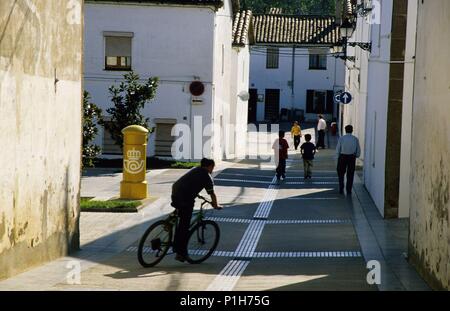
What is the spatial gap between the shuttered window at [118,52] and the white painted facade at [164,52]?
0.20 m

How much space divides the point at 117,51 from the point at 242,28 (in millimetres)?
13072

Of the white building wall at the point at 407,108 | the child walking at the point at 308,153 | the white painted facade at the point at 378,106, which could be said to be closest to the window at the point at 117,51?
the child walking at the point at 308,153

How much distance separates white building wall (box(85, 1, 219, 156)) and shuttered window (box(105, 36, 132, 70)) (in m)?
0.20

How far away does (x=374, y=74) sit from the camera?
2245 cm

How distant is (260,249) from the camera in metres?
14.9

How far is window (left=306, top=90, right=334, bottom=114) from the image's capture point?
6500 centimetres

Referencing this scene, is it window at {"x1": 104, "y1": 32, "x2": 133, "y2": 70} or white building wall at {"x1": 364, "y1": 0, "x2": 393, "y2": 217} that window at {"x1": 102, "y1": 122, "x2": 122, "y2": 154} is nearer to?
window at {"x1": 104, "y1": 32, "x2": 133, "y2": 70}

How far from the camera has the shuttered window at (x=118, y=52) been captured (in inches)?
1276

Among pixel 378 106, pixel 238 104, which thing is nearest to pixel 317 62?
pixel 238 104

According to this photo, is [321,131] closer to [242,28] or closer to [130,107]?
[242,28]

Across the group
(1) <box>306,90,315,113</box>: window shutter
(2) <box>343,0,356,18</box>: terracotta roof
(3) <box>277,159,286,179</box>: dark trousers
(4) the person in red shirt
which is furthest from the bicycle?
(1) <box>306,90,315,113</box>: window shutter

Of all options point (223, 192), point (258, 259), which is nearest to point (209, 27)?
point (223, 192)
